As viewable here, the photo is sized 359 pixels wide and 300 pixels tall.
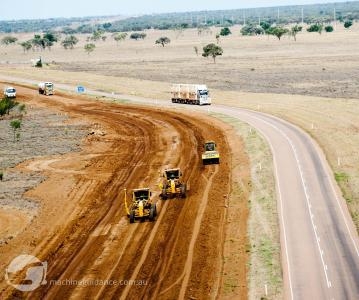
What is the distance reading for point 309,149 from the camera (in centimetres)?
6038

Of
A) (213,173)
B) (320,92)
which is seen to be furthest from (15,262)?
(320,92)

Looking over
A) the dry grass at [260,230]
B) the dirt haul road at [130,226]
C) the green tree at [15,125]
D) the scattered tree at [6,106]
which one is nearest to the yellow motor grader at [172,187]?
the dirt haul road at [130,226]

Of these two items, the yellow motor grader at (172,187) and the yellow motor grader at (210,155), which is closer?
the yellow motor grader at (172,187)

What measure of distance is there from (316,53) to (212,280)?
164 meters

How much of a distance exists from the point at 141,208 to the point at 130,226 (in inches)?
62.0

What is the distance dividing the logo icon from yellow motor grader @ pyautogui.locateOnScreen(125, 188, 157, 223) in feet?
27.6

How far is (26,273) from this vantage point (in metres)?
34.5

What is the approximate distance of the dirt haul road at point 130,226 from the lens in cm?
3250

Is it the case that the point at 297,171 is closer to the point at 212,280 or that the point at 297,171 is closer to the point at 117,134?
the point at 212,280

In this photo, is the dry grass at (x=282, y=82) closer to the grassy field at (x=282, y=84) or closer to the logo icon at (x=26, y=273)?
the grassy field at (x=282, y=84)

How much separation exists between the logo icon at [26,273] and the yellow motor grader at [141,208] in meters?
8.41

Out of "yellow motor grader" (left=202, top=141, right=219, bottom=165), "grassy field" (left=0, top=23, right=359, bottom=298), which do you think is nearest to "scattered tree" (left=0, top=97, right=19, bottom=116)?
"grassy field" (left=0, top=23, right=359, bottom=298)

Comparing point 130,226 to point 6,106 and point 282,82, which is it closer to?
point 6,106

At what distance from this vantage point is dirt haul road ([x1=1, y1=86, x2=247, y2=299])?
32.5 metres
